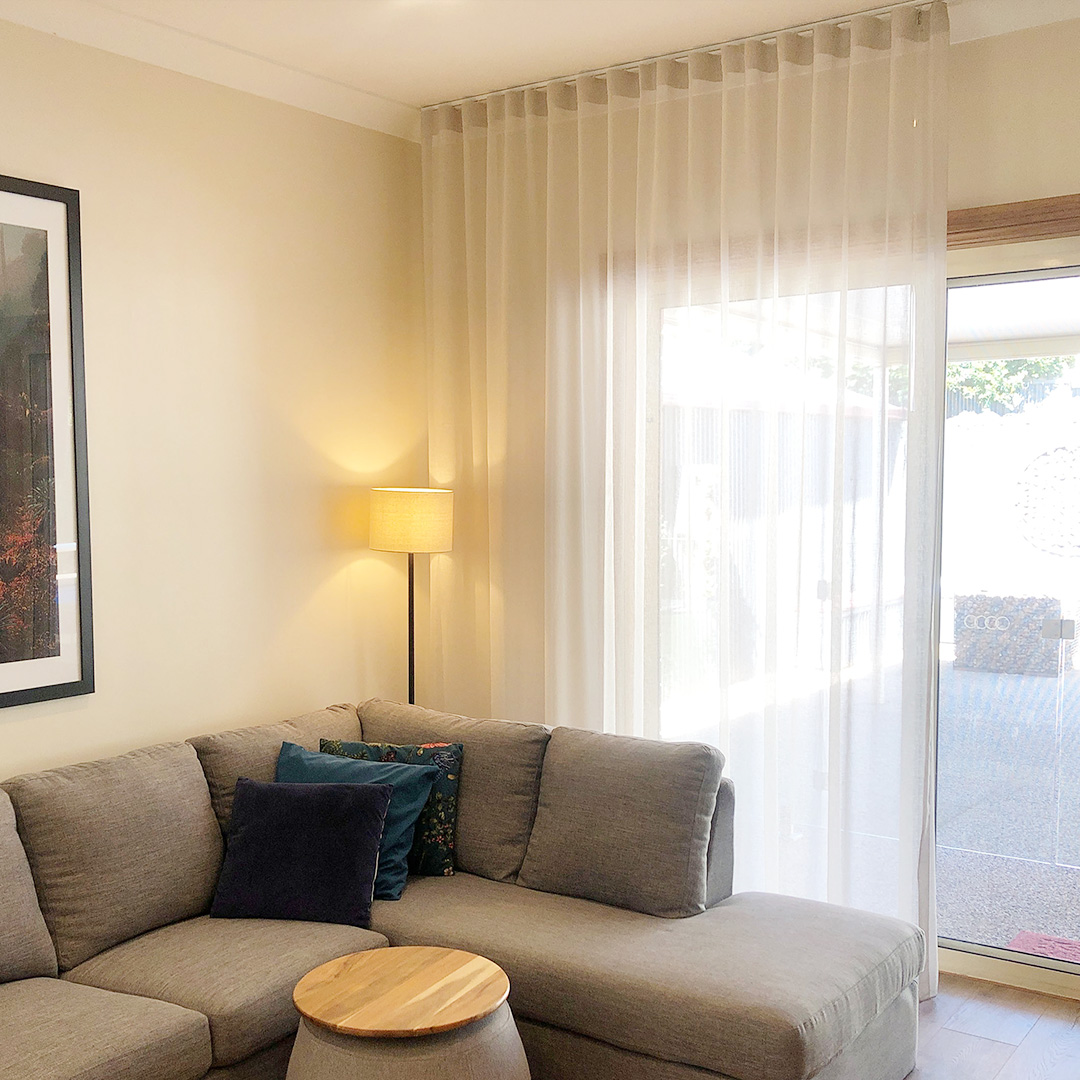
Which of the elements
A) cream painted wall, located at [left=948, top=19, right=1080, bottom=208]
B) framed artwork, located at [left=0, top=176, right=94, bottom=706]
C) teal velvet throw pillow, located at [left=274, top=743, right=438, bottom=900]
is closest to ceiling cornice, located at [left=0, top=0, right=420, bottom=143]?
framed artwork, located at [left=0, top=176, right=94, bottom=706]

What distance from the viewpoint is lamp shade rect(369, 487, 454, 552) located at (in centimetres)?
403

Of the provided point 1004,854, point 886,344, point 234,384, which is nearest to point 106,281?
point 234,384

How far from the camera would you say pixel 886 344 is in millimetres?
3434

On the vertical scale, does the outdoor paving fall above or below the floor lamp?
below

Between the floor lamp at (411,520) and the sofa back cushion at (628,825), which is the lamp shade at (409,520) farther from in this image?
the sofa back cushion at (628,825)

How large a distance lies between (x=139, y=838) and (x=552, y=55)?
8.83ft

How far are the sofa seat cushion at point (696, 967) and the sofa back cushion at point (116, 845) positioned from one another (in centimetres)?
54

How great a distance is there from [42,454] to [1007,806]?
3015 millimetres

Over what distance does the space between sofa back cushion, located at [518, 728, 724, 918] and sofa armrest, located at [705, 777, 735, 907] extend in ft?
0.17

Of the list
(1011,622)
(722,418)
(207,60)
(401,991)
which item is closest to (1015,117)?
(722,418)

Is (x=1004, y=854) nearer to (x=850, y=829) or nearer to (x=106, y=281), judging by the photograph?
(x=850, y=829)

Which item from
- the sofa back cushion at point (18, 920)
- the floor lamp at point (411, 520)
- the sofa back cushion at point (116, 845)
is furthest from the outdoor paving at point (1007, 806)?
the sofa back cushion at point (18, 920)

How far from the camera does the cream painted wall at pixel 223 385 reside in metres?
3.40

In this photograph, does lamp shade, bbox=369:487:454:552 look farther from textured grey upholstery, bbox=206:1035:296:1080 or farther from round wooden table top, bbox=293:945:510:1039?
textured grey upholstery, bbox=206:1035:296:1080
